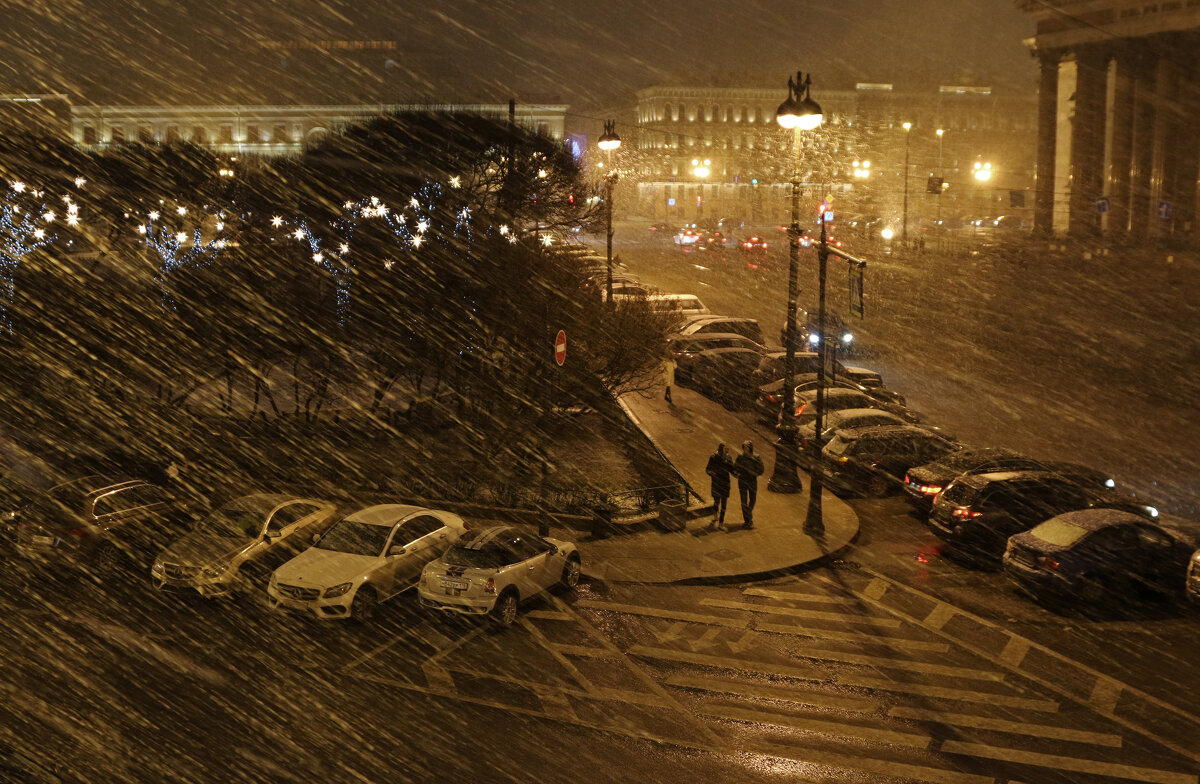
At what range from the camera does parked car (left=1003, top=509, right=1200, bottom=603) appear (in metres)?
15.9

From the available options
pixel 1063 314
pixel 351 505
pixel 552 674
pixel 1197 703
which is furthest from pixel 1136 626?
pixel 1063 314

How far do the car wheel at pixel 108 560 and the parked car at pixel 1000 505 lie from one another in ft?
45.4

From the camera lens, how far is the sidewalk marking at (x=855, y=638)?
1416 cm

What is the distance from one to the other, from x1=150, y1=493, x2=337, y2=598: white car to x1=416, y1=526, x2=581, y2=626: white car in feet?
9.41

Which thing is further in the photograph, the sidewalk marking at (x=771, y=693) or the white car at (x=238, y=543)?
the white car at (x=238, y=543)

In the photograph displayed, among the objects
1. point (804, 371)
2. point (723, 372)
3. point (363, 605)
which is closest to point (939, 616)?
point (363, 605)

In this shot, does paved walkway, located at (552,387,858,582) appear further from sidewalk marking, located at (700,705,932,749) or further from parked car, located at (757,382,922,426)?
sidewalk marking, located at (700,705,932,749)

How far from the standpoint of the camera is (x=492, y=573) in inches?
572

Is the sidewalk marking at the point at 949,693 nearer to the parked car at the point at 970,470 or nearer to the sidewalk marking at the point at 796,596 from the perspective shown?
the sidewalk marking at the point at 796,596

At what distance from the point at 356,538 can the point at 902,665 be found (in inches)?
313

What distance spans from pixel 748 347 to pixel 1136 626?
2037 centimetres

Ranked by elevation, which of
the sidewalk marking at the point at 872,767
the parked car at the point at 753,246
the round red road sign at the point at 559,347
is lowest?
the sidewalk marking at the point at 872,767

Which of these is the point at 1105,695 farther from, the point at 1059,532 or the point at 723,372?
the point at 723,372

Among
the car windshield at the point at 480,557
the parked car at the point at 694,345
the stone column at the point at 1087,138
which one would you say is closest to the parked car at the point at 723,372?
the parked car at the point at 694,345
